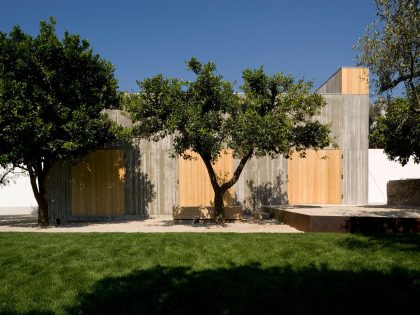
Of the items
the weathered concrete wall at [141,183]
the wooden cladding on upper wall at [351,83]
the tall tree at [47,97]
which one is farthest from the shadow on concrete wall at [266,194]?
the tall tree at [47,97]

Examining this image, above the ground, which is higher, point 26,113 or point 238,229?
point 26,113

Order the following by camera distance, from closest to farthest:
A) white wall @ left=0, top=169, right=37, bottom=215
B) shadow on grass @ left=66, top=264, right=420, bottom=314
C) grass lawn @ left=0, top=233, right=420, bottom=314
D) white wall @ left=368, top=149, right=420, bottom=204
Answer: shadow on grass @ left=66, top=264, right=420, bottom=314
grass lawn @ left=0, top=233, right=420, bottom=314
white wall @ left=0, top=169, right=37, bottom=215
white wall @ left=368, top=149, right=420, bottom=204

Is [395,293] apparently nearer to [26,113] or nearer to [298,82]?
[298,82]

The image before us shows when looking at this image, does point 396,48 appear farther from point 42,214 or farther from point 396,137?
point 42,214

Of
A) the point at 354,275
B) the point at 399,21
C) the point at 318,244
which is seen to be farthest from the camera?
the point at 399,21

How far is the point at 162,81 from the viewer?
1279 centimetres

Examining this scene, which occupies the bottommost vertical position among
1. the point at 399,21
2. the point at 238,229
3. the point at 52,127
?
the point at 238,229

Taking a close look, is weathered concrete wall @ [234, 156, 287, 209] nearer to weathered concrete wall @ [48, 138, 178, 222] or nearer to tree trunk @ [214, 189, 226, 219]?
weathered concrete wall @ [48, 138, 178, 222]

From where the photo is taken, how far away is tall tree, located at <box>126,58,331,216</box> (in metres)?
12.0

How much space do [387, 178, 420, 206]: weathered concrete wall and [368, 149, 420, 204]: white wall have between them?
1.27 m

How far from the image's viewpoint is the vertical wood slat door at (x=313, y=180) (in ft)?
61.4

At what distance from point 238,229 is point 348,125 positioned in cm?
946

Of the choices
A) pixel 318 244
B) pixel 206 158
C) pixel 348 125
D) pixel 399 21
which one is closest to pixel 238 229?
pixel 206 158

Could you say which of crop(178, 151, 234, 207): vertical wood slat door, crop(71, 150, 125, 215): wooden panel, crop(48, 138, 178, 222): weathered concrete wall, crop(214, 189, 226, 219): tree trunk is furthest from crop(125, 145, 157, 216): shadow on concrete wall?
crop(214, 189, 226, 219): tree trunk
